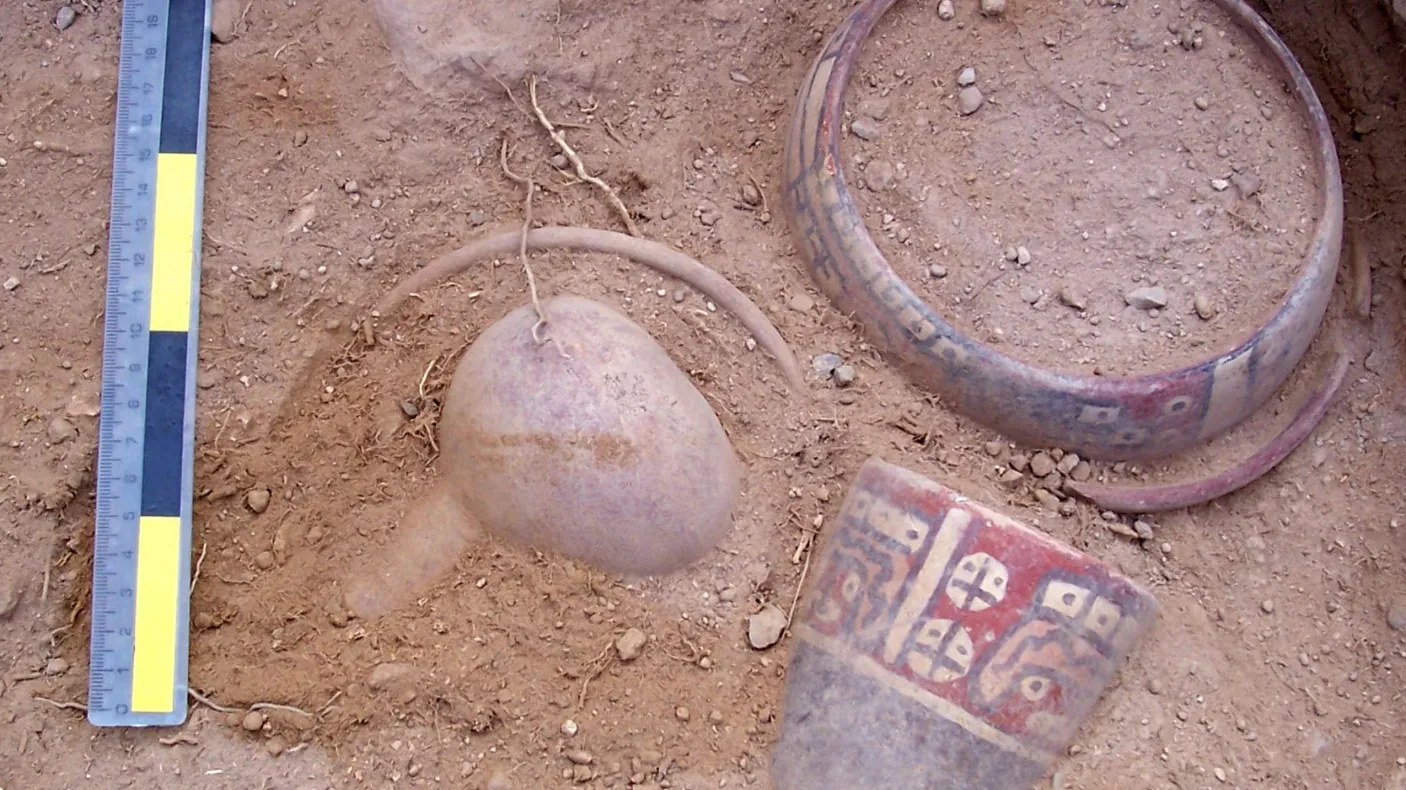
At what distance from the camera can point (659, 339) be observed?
1.96 metres

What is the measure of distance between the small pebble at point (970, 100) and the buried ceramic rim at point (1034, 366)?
22 cm

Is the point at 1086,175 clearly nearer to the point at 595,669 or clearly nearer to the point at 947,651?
the point at 947,651

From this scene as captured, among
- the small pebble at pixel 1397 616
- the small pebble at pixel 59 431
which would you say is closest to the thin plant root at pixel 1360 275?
the small pebble at pixel 1397 616

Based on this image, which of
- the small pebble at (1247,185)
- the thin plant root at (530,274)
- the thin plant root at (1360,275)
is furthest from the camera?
the thin plant root at (1360,275)

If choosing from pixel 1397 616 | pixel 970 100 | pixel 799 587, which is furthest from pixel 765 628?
pixel 1397 616

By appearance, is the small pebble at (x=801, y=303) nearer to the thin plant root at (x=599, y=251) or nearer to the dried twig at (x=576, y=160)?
the thin plant root at (x=599, y=251)

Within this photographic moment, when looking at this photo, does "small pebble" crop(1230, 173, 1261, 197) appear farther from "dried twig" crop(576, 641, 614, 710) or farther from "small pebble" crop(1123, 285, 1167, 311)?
"dried twig" crop(576, 641, 614, 710)

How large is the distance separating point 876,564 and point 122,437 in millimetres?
1365

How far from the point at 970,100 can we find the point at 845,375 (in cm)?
58

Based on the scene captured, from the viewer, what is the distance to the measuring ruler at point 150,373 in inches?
72.5

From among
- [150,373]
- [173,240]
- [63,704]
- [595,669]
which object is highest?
[173,240]

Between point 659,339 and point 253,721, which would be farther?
point 659,339

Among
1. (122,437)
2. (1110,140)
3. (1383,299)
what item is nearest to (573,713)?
(122,437)

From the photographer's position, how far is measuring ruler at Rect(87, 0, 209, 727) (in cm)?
184
